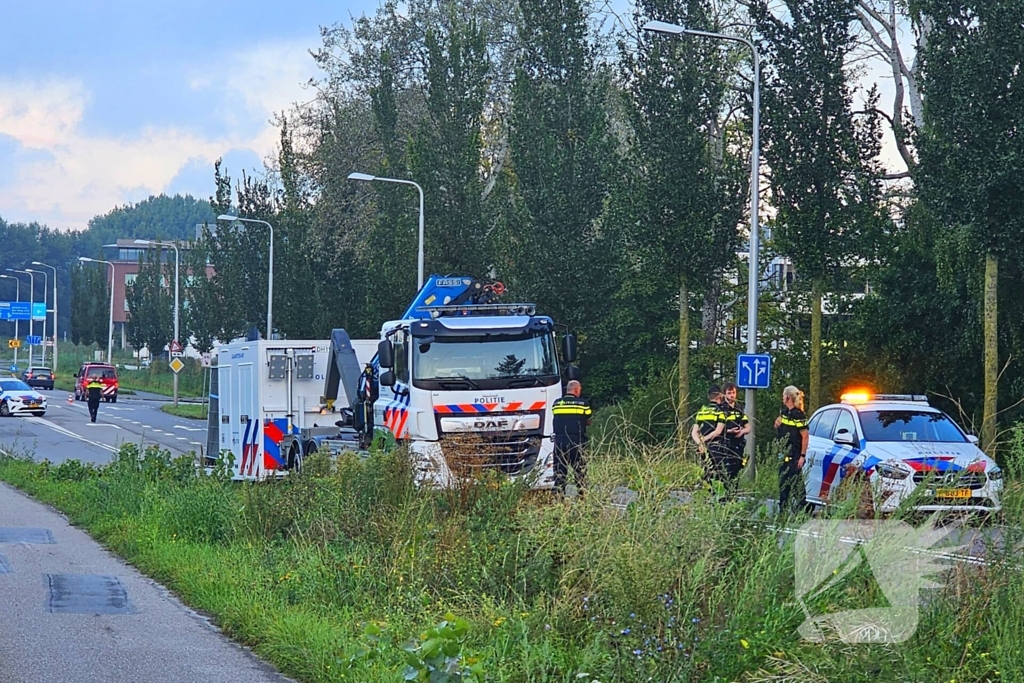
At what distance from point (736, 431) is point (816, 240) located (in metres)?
10.6

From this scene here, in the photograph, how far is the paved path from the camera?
820 centimetres

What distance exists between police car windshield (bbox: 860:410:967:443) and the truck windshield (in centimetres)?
416

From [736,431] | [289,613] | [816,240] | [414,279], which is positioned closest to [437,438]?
[736,431]

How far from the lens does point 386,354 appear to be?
1869 centimetres

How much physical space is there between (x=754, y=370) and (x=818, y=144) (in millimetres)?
4803

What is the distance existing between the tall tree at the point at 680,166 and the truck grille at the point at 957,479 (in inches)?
777

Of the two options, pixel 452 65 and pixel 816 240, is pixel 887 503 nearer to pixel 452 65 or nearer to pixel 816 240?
pixel 816 240

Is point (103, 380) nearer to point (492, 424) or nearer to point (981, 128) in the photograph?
point (492, 424)

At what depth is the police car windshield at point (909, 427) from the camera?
17188 mm

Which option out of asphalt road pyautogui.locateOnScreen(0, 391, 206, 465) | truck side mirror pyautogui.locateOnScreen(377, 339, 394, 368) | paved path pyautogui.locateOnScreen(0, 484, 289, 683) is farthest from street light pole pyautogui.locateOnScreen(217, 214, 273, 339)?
paved path pyautogui.locateOnScreen(0, 484, 289, 683)

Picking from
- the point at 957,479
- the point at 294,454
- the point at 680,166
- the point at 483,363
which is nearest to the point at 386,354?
the point at 483,363

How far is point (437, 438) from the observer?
1795 centimetres

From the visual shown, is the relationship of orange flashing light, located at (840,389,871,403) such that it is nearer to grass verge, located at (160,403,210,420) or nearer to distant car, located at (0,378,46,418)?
grass verge, located at (160,403,210,420)

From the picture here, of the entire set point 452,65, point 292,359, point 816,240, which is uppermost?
point 452,65
